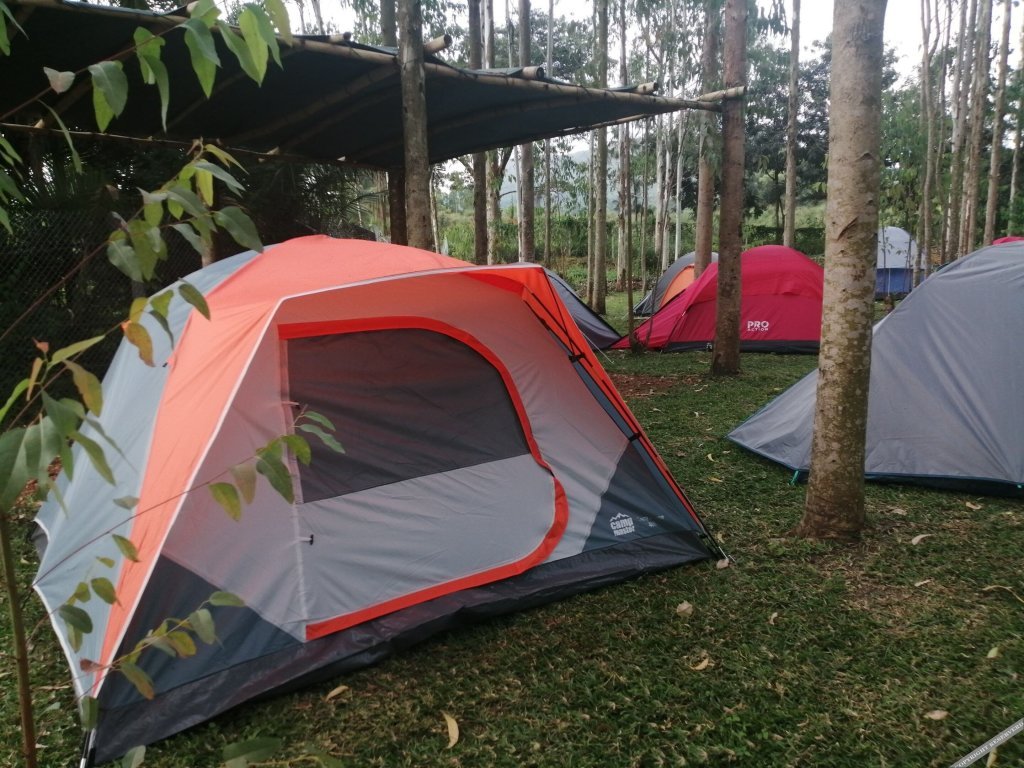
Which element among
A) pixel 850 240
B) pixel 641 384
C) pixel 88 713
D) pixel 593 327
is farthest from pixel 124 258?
pixel 593 327

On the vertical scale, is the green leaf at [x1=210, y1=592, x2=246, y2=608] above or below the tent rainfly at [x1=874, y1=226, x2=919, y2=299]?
above

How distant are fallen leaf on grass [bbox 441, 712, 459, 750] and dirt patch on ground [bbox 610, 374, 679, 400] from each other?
467 cm

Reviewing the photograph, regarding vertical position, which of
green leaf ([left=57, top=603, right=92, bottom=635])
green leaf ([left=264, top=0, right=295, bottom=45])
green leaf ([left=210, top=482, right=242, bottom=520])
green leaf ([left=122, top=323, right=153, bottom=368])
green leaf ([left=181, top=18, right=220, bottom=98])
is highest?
green leaf ([left=264, top=0, right=295, bottom=45])

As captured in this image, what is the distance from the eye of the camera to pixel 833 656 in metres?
2.47

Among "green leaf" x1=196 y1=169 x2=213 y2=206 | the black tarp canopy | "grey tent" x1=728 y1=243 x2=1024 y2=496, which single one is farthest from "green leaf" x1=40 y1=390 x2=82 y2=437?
"grey tent" x1=728 y1=243 x2=1024 y2=496

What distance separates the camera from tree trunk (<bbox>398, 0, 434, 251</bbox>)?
14.6 ft

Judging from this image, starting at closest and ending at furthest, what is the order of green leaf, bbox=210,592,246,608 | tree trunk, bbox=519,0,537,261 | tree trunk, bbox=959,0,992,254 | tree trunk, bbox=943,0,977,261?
green leaf, bbox=210,592,246,608 → tree trunk, bbox=519,0,537,261 → tree trunk, bbox=959,0,992,254 → tree trunk, bbox=943,0,977,261

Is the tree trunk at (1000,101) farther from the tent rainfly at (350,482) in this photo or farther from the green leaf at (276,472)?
the green leaf at (276,472)

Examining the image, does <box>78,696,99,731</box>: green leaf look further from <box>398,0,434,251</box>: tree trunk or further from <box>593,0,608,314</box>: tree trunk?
<box>593,0,608,314</box>: tree trunk

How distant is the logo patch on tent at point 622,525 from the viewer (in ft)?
10.2

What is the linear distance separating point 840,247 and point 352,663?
256 cm

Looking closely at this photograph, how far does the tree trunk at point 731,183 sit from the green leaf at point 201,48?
6.29 meters

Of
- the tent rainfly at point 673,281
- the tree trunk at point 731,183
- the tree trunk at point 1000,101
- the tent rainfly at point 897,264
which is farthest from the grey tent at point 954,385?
the tent rainfly at point 897,264

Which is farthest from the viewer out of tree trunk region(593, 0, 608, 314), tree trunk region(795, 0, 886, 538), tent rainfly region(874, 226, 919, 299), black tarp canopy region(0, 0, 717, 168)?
tent rainfly region(874, 226, 919, 299)
